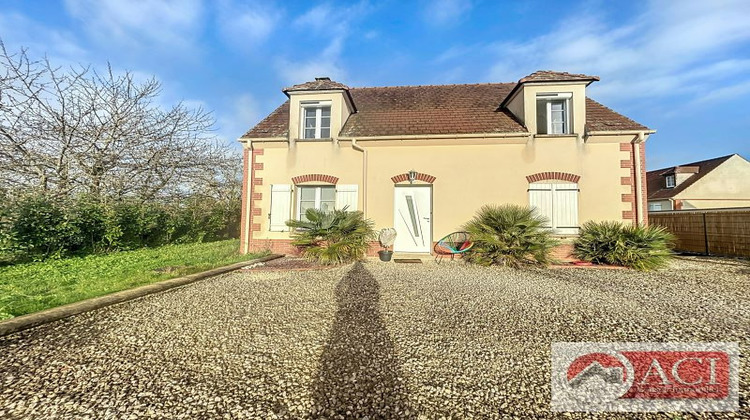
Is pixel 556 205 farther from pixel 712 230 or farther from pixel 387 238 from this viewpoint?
pixel 712 230

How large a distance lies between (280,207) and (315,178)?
50.8 inches

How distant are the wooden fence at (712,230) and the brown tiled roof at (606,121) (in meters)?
3.71

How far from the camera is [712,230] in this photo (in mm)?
8633

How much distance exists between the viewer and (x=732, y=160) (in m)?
20.0

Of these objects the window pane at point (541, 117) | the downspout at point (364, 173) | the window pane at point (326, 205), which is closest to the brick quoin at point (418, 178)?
the downspout at point (364, 173)

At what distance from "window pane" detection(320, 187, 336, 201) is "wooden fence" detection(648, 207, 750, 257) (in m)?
10.8

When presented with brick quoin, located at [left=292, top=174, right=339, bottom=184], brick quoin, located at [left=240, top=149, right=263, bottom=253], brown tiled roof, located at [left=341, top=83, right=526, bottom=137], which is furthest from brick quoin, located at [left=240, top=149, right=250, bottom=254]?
brown tiled roof, located at [left=341, top=83, right=526, bottom=137]

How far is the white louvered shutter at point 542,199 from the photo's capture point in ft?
25.0

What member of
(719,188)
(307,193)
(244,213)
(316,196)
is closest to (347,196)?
(316,196)

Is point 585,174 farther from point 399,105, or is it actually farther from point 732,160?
point 732,160

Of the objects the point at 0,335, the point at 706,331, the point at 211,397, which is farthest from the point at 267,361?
the point at 706,331

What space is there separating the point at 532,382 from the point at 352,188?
670 centimetres

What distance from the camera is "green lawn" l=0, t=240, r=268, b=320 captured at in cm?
342
